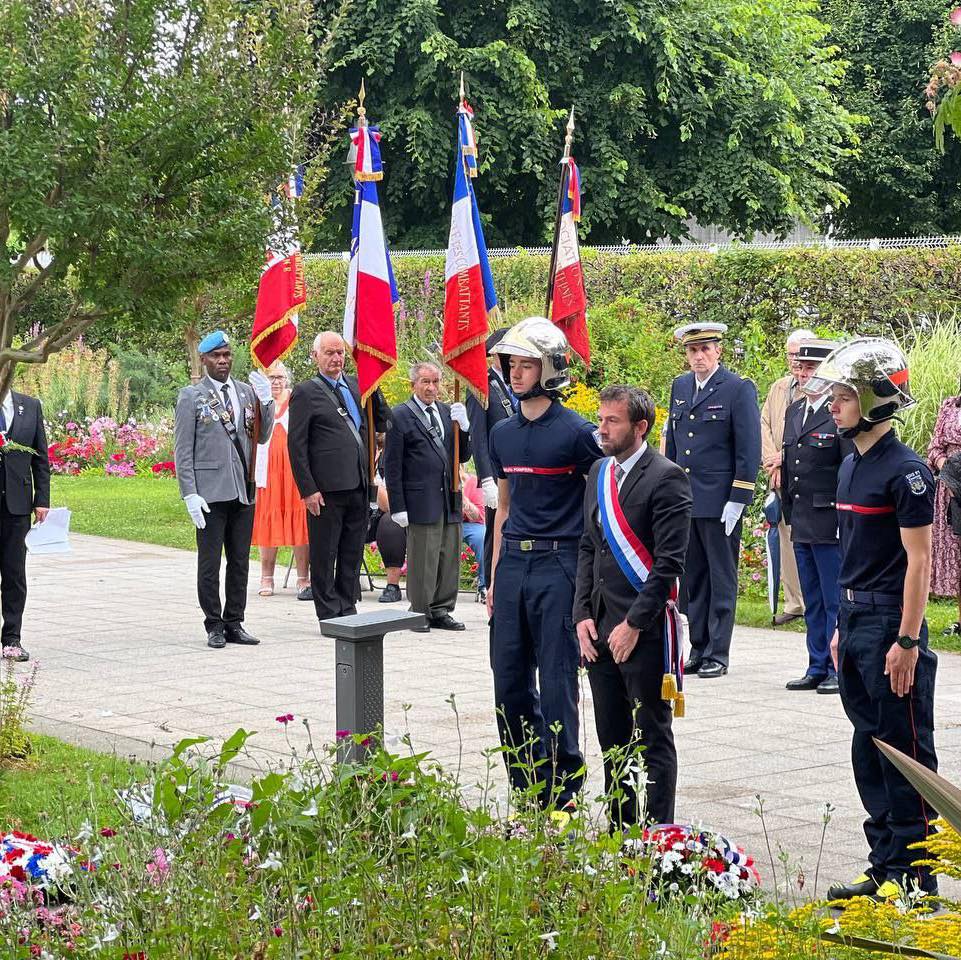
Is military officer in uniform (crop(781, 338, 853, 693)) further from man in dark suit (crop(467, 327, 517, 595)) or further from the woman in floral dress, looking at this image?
man in dark suit (crop(467, 327, 517, 595))

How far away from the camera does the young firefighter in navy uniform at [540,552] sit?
673 centimetres

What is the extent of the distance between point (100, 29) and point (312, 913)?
5.03 m

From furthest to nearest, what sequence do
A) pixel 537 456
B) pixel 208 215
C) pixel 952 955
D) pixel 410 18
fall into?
1. pixel 410 18
2. pixel 208 215
3. pixel 537 456
4. pixel 952 955

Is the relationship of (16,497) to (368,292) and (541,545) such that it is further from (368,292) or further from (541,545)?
(541,545)

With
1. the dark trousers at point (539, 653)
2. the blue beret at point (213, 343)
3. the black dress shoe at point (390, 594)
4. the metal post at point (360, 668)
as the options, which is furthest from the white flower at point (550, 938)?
the black dress shoe at point (390, 594)

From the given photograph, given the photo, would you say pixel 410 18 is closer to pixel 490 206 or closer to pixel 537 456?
pixel 490 206

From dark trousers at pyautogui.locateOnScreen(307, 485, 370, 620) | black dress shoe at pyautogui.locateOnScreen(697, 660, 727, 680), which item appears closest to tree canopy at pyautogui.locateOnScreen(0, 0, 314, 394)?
dark trousers at pyautogui.locateOnScreen(307, 485, 370, 620)

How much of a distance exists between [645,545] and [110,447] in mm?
22551

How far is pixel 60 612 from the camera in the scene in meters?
13.4

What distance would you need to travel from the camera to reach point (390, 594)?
1374 centimetres

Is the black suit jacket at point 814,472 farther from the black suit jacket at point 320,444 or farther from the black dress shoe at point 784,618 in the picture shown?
the black suit jacket at point 320,444

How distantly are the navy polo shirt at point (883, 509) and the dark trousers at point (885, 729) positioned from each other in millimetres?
123

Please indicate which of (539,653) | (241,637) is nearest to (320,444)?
(241,637)

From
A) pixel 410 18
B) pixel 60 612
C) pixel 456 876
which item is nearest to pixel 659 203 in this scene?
pixel 410 18
